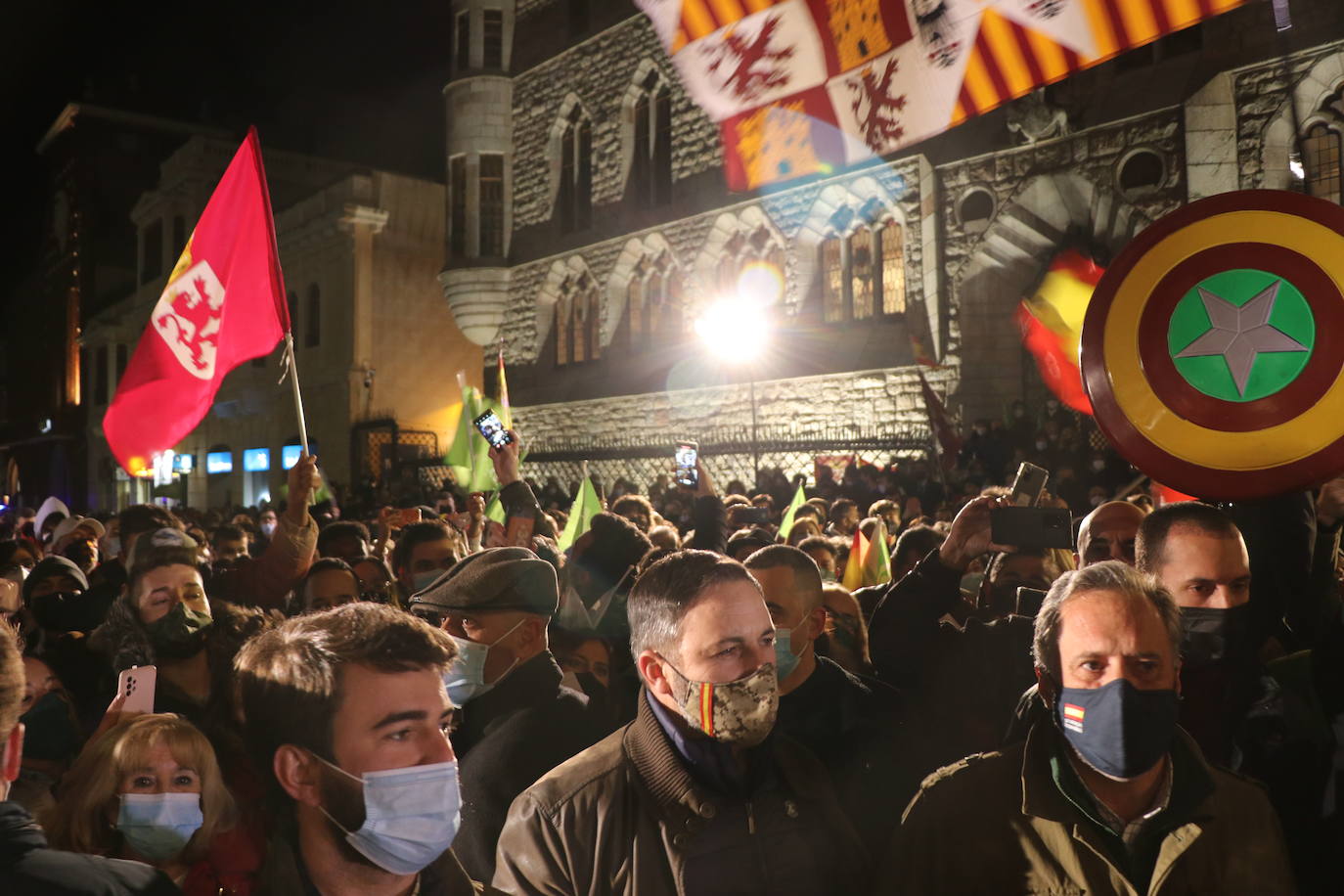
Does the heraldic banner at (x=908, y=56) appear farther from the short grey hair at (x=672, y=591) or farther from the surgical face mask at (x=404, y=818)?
the surgical face mask at (x=404, y=818)

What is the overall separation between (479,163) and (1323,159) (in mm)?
17164

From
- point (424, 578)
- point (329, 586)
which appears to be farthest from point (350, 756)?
point (424, 578)

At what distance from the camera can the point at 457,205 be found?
79.8ft

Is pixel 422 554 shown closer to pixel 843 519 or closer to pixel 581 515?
pixel 581 515

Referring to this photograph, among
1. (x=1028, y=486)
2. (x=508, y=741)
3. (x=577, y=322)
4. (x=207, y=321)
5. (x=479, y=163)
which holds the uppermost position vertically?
(x=479, y=163)

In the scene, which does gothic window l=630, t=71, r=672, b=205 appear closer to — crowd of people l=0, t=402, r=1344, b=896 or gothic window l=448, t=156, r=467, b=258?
gothic window l=448, t=156, r=467, b=258

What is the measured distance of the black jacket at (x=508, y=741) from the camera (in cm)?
266

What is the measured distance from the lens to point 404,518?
7.40m

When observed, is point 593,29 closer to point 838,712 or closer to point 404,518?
point 404,518

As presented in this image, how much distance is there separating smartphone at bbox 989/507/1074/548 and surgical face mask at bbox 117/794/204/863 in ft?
7.17

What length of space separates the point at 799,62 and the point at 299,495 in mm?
3618

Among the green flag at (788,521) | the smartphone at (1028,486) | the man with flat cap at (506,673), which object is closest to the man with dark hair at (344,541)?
the man with flat cap at (506,673)

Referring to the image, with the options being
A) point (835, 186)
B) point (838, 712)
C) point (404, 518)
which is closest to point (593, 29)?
point (835, 186)

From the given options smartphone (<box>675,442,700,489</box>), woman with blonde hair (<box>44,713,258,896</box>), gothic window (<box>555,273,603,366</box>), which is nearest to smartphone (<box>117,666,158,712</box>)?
woman with blonde hair (<box>44,713,258,896</box>)
